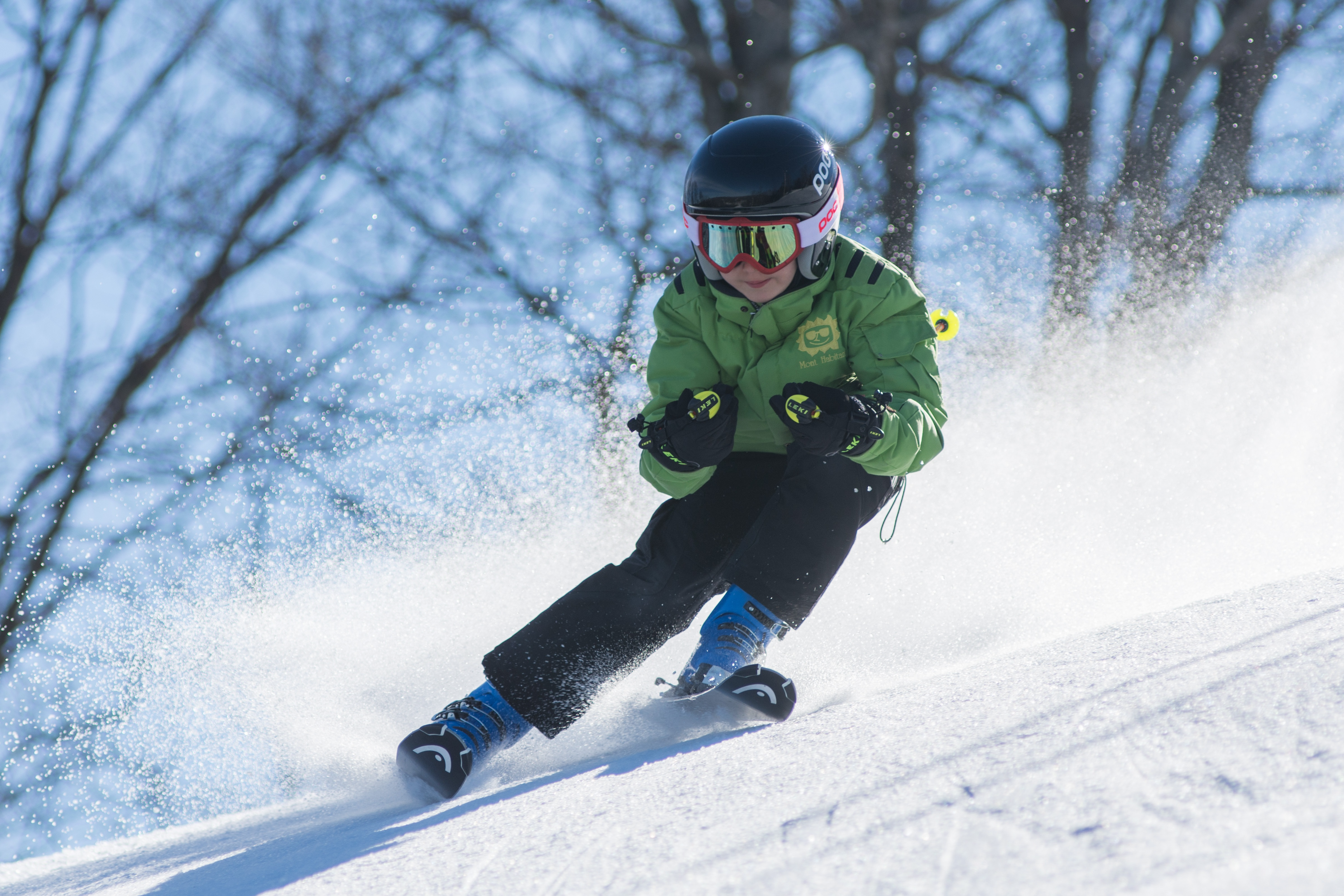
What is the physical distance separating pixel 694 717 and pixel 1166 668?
96 centimetres

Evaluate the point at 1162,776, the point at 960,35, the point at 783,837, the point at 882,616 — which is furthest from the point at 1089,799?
the point at 960,35

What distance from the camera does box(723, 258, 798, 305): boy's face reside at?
2.07m

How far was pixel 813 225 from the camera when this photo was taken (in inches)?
82.5

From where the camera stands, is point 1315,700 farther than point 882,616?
No

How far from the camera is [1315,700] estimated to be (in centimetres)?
102

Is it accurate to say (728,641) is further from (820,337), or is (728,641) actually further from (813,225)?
(813,225)

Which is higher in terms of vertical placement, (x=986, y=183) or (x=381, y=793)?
(x=986, y=183)

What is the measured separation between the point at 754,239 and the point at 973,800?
1.34 m

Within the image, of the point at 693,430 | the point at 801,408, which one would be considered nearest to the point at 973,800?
the point at 801,408

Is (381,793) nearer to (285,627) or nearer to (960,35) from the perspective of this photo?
(285,627)

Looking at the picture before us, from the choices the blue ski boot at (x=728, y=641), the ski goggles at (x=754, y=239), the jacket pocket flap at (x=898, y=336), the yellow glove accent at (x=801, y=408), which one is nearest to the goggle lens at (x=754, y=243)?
the ski goggles at (x=754, y=239)

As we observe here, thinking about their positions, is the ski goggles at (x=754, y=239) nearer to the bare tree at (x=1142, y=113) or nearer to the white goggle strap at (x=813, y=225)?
the white goggle strap at (x=813, y=225)

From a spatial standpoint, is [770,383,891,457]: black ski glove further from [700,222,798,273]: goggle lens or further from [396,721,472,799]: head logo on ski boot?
[396,721,472,799]: head logo on ski boot

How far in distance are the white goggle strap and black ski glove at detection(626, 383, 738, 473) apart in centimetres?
36
